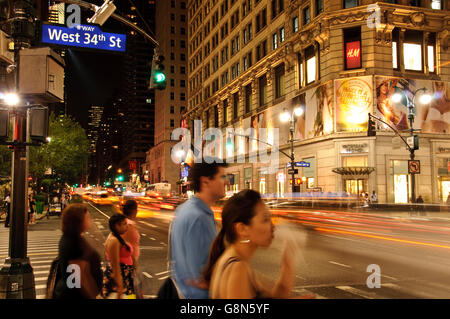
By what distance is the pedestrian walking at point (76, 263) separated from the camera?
4.09 meters

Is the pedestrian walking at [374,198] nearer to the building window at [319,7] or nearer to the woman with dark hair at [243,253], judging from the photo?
the building window at [319,7]

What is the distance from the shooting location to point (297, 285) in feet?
28.0

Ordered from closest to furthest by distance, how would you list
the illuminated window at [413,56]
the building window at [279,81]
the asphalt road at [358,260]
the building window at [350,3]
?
the asphalt road at [358,260], the building window at [350,3], the illuminated window at [413,56], the building window at [279,81]

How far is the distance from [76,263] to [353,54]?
37.5m

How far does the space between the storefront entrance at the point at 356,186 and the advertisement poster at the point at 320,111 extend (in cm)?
489

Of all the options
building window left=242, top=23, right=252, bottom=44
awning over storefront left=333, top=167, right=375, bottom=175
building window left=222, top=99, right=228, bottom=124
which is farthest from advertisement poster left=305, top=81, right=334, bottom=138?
building window left=222, top=99, right=228, bottom=124

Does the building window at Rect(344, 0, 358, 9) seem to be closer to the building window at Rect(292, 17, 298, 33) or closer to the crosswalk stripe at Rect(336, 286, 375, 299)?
the building window at Rect(292, 17, 298, 33)

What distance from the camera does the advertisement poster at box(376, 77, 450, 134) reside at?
3650 centimetres

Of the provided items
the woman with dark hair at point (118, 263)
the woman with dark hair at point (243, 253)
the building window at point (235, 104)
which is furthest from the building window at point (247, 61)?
the woman with dark hair at point (243, 253)

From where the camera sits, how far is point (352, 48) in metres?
37.8

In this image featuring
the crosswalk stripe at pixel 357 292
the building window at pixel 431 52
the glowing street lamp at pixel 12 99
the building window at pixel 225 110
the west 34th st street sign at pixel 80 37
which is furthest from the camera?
the building window at pixel 225 110
